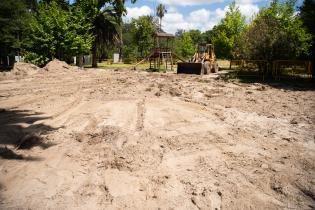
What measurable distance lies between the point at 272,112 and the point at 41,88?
33.6 ft

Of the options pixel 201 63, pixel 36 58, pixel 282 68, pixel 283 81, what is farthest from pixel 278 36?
pixel 36 58

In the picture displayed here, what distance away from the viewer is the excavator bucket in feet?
71.5

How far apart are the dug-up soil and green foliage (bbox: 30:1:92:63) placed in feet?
50.8

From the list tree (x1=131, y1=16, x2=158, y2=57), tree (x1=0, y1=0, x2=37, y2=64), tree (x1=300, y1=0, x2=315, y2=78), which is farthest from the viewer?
tree (x1=131, y1=16, x2=158, y2=57)

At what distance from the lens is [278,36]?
19047 mm

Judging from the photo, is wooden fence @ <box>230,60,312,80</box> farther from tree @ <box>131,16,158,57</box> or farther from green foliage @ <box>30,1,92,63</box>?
tree @ <box>131,16,158,57</box>

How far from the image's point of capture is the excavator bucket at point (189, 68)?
2178cm

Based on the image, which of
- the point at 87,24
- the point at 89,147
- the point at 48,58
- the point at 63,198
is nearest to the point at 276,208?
the point at 63,198

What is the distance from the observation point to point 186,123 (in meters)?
8.80

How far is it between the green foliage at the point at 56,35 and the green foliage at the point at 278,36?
14.6 metres

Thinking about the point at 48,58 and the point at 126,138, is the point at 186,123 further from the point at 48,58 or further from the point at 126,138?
the point at 48,58

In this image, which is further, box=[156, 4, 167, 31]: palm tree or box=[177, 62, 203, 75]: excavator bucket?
box=[156, 4, 167, 31]: palm tree

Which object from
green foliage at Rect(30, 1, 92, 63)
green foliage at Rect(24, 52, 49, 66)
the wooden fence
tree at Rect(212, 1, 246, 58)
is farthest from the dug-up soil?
tree at Rect(212, 1, 246, 58)

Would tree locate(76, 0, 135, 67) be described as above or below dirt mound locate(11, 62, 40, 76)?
above
